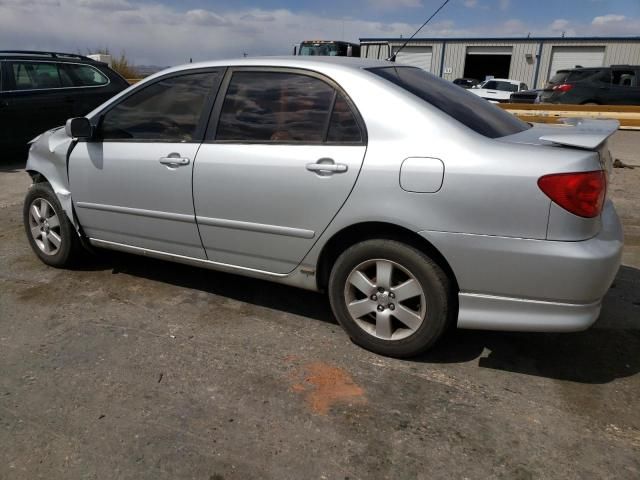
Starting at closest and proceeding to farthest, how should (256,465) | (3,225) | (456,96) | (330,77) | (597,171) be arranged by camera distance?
(256,465), (597,171), (330,77), (456,96), (3,225)

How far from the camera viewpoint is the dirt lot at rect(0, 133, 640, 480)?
220 centimetres

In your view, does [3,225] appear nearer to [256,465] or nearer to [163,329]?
[163,329]

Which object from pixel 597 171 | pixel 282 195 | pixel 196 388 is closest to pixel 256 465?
pixel 196 388

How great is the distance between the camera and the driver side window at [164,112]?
3.38m

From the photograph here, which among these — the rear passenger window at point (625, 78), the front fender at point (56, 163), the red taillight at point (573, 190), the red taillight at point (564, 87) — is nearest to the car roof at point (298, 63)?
the front fender at point (56, 163)

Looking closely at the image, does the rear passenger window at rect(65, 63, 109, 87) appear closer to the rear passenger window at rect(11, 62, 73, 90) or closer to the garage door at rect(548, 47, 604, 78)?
the rear passenger window at rect(11, 62, 73, 90)

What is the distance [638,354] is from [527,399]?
88 centimetres

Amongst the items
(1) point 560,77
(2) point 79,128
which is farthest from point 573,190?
(1) point 560,77

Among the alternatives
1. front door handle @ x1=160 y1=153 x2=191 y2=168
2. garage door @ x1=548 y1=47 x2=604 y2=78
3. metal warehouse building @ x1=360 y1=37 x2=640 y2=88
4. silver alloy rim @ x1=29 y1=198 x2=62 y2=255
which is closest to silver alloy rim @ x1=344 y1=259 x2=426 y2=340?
front door handle @ x1=160 y1=153 x2=191 y2=168

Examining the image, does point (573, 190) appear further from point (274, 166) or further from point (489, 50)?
point (489, 50)

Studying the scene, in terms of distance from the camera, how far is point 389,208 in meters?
2.69

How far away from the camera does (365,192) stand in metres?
2.74

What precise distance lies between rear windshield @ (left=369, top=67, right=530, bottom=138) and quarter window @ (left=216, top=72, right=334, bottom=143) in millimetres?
366

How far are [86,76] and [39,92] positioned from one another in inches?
37.6
